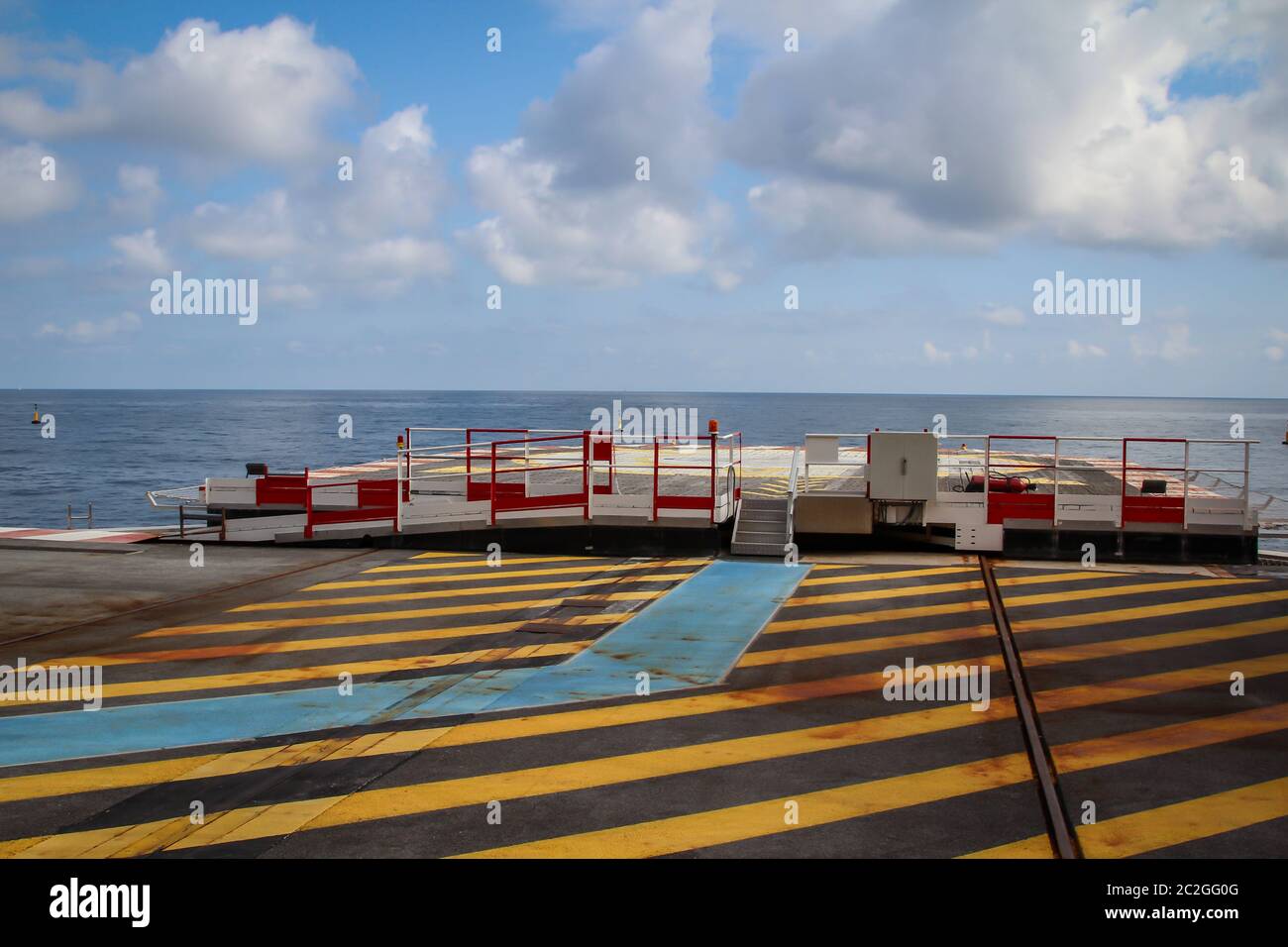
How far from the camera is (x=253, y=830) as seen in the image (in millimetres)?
6418

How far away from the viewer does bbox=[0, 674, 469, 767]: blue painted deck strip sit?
8.07m

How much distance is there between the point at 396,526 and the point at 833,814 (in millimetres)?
12697

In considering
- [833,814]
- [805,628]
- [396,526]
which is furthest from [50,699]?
[396,526]

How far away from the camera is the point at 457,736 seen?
8328 millimetres

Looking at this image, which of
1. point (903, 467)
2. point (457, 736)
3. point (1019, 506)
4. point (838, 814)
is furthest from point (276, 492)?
point (838, 814)

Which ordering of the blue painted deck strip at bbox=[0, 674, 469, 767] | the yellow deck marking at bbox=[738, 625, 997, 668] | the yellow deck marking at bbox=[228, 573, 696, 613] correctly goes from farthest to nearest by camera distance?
the yellow deck marking at bbox=[228, 573, 696, 613] → the yellow deck marking at bbox=[738, 625, 997, 668] → the blue painted deck strip at bbox=[0, 674, 469, 767]

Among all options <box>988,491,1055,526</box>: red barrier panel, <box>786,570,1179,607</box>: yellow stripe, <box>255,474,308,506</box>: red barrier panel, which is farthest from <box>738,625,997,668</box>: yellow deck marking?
<box>255,474,308,506</box>: red barrier panel

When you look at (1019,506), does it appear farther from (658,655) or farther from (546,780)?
(546,780)

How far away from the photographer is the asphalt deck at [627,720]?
6.50 m

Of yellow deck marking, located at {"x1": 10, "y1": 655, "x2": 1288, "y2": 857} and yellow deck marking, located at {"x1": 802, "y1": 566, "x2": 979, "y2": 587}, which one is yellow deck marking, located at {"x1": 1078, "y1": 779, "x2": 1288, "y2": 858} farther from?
yellow deck marking, located at {"x1": 802, "y1": 566, "x2": 979, "y2": 587}

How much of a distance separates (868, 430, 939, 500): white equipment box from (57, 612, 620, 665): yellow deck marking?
715cm

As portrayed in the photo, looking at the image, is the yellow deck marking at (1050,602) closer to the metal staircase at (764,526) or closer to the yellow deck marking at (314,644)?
the yellow deck marking at (314,644)

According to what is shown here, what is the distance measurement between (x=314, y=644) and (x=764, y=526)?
908 centimetres

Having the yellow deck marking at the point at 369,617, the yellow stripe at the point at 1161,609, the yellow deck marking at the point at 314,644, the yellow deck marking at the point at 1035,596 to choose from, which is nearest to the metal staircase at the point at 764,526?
the yellow deck marking at the point at 1035,596
